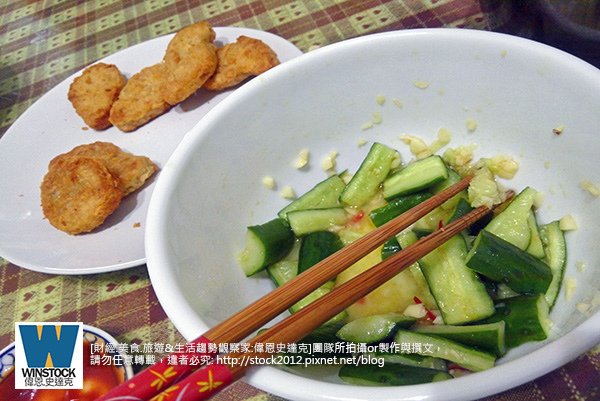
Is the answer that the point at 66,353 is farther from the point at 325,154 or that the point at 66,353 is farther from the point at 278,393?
the point at 325,154

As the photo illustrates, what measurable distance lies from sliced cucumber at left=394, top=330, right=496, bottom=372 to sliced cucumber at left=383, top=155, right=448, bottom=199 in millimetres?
423

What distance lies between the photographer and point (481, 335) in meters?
Result: 1.09

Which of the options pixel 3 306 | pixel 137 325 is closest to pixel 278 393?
pixel 137 325

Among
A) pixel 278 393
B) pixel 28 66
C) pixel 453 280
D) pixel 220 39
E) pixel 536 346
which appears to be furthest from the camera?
pixel 28 66

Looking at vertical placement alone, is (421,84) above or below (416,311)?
above

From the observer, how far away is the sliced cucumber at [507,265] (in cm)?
116

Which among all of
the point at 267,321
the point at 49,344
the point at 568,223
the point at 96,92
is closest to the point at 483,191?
the point at 568,223

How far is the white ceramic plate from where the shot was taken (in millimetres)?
1866

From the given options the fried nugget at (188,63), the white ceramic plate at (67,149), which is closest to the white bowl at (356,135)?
the white ceramic plate at (67,149)

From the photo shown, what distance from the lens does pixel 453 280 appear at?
3.95ft

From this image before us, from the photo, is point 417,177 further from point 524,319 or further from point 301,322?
point 301,322

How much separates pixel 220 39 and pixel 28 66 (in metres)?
1.27

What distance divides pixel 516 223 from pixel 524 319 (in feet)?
0.94

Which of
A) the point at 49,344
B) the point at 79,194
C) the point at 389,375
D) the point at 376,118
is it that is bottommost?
the point at 49,344
